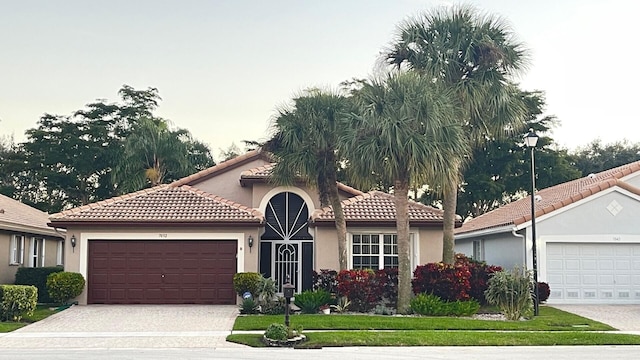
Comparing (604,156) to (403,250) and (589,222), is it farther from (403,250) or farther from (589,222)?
(403,250)

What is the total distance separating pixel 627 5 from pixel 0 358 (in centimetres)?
1731

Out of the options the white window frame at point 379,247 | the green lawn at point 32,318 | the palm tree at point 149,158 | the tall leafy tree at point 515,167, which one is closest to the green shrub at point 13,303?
the green lawn at point 32,318

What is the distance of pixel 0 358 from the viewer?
467 inches

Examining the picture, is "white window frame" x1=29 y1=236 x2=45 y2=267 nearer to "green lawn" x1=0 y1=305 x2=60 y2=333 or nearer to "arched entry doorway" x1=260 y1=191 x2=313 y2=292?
"green lawn" x1=0 y1=305 x2=60 y2=333

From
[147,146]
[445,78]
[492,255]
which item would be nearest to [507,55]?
[445,78]

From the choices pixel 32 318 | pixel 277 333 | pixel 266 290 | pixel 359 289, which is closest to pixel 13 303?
pixel 32 318

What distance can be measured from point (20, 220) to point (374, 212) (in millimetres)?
13427

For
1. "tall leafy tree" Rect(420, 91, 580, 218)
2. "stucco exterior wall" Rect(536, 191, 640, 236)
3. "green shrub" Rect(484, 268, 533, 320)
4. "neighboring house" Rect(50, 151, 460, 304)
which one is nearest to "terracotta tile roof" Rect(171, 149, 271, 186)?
"neighboring house" Rect(50, 151, 460, 304)

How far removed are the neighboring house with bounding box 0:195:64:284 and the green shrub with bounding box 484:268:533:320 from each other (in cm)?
1602

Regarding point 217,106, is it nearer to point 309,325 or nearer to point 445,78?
point 445,78

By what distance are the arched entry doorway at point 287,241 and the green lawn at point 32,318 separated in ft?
23.4

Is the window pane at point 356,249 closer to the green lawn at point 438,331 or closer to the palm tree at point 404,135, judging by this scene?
the palm tree at point 404,135

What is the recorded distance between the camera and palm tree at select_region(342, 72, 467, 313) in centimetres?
1795

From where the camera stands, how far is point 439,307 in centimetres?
1880
